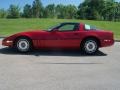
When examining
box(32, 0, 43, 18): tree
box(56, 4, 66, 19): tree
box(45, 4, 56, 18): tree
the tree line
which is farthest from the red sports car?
box(56, 4, 66, 19): tree

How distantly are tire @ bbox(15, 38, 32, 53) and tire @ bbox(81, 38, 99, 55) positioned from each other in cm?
203

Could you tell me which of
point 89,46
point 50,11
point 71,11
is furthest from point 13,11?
point 89,46

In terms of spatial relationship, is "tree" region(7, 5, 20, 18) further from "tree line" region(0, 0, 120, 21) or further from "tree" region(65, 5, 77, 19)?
"tree" region(65, 5, 77, 19)

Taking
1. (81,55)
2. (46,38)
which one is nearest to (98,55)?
(81,55)

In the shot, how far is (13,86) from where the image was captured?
6.79 metres

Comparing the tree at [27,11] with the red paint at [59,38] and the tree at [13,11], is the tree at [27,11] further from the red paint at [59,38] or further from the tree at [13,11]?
the red paint at [59,38]

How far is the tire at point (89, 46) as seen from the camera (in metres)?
12.0

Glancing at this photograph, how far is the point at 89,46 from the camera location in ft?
39.5

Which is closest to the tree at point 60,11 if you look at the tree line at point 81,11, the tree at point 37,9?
the tree line at point 81,11

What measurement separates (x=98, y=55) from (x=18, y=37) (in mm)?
3043

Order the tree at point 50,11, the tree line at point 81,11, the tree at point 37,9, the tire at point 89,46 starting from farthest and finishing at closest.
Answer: the tree at point 50,11 < the tree at point 37,9 < the tree line at point 81,11 < the tire at point 89,46

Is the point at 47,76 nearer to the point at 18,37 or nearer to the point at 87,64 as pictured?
the point at 87,64

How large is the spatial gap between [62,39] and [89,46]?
106 centimetres

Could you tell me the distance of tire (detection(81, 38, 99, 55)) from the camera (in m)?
12.0
